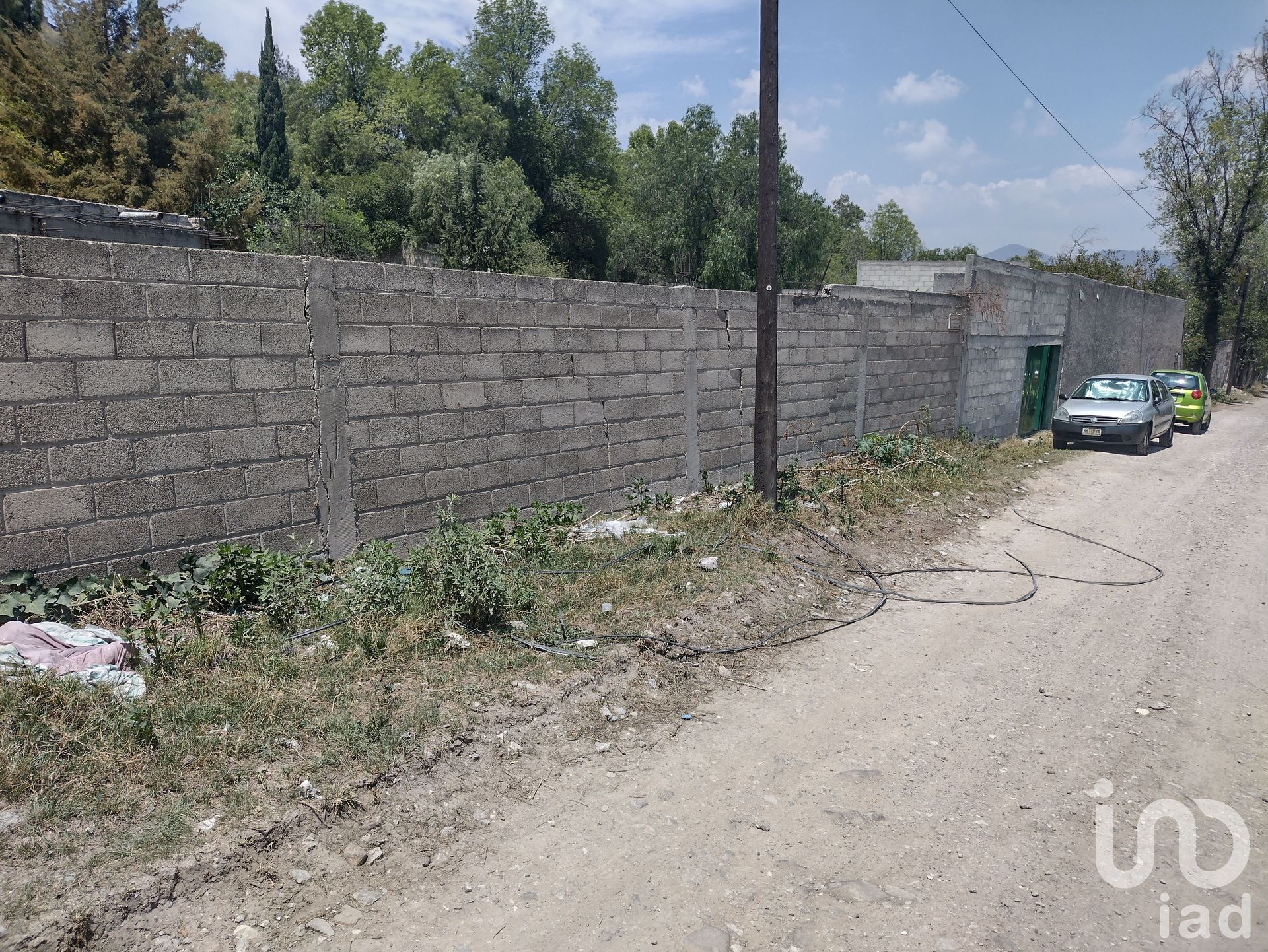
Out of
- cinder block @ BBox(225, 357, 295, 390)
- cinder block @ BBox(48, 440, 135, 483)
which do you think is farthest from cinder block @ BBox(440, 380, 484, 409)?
cinder block @ BBox(48, 440, 135, 483)

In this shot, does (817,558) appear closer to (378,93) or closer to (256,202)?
(256,202)

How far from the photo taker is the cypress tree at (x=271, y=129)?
37562 millimetres

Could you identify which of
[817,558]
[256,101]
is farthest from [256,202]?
[817,558]

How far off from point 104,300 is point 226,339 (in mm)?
720

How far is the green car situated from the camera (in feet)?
66.0

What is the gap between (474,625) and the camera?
17.3 feet

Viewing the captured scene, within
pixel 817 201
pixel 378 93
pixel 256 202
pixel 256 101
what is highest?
pixel 378 93

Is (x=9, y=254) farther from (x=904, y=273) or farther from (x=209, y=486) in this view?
(x=904, y=273)

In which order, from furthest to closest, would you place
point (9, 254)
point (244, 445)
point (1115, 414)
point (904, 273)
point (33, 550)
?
point (904, 273) → point (1115, 414) → point (244, 445) → point (33, 550) → point (9, 254)

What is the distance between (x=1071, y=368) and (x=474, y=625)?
2083 cm

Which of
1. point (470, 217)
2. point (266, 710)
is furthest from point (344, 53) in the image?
point (266, 710)

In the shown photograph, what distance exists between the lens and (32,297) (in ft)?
14.6

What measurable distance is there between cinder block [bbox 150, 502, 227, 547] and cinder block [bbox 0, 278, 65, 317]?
1.34 meters

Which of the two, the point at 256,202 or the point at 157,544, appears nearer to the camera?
the point at 157,544
